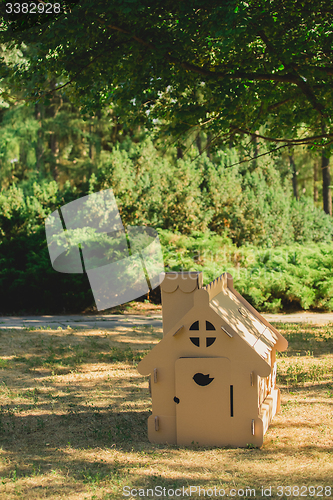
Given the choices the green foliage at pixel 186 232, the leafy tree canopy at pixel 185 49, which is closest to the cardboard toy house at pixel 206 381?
the leafy tree canopy at pixel 185 49

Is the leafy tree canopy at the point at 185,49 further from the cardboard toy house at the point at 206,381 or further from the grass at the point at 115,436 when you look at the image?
the grass at the point at 115,436

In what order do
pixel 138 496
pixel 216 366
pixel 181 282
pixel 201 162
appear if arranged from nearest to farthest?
pixel 138 496, pixel 216 366, pixel 181 282, pixel 201 162

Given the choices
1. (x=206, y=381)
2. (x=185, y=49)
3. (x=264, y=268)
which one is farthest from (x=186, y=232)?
(x=206, y=381)

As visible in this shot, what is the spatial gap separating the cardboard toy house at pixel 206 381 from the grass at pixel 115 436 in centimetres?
14

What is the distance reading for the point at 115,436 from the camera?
399cm

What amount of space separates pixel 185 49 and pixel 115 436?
207 inches

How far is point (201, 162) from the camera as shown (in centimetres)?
1472

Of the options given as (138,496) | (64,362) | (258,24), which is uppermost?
(258,24)

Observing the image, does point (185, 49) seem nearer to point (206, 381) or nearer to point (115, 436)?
point (206, 381)

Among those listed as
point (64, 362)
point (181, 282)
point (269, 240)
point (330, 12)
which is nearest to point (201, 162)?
point (269, 240)

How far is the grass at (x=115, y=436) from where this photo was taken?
10.0 ft

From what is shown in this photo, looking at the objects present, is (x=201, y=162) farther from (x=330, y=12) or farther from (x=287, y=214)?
(x=330, y=12)

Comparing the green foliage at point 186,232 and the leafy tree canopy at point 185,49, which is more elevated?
the leafy tree canopy at point 185,49

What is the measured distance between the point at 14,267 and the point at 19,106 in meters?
12.5
